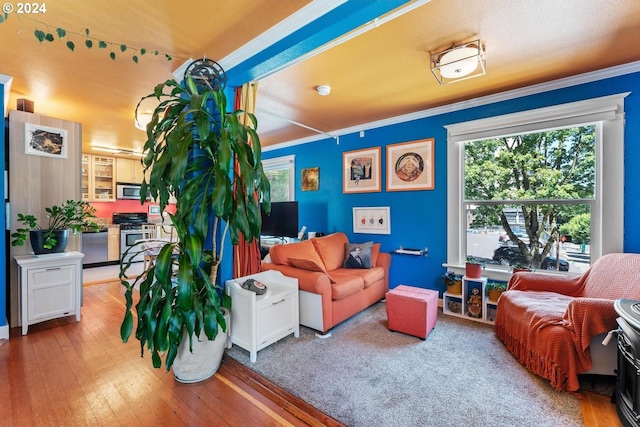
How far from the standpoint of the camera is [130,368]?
2.14 meters

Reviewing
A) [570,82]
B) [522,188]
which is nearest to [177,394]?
[522,188]

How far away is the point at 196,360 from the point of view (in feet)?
6.42

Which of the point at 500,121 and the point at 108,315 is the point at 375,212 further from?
the point at 108,315

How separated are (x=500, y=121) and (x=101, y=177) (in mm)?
7523

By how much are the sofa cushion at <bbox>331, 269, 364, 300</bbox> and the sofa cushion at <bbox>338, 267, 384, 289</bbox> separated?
72 millimetres

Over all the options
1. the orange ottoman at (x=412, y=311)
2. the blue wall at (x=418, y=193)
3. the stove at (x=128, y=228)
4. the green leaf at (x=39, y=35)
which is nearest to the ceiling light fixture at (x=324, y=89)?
the blue wall at (x=418, y=193)

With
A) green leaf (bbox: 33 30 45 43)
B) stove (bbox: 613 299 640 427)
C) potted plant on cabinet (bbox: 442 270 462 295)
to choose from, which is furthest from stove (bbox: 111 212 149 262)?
stove (bbox: 613 299 640 427)

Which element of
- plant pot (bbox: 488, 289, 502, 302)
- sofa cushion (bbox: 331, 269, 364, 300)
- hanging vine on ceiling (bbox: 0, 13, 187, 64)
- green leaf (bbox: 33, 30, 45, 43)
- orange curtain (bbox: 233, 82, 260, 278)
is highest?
hanging vine on ceiling (bbox: 0, 13, 187, 64)

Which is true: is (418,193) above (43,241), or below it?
above

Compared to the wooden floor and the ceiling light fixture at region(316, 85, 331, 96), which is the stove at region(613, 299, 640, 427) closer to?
the wooden floor

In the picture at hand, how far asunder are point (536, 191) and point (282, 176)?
3914 mm

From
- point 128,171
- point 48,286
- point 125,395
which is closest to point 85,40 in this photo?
point 48,286

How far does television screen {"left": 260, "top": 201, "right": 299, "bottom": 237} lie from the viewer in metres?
4.30

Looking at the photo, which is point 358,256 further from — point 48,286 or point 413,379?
point 48,286
